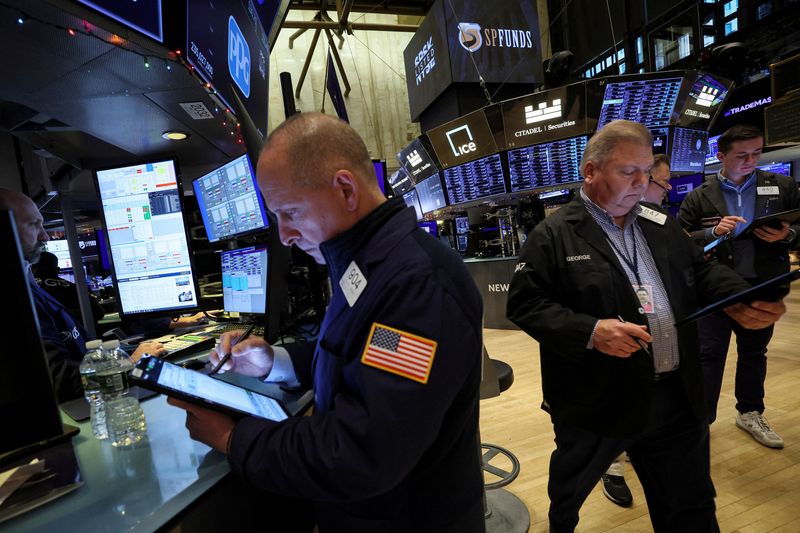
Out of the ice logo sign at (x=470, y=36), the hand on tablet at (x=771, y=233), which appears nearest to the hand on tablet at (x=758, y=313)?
the hand on tablet at (x=771, y=233)

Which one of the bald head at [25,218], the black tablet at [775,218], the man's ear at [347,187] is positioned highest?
the bald head at [25,218]

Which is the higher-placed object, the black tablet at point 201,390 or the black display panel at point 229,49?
the black display panel at point 229,49

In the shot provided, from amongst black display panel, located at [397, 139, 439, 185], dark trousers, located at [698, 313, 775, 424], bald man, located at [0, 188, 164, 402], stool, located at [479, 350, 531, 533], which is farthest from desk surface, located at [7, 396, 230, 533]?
black display panel, located at [397, 139, 439, 185]

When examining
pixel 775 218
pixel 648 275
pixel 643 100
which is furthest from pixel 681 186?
pixel 648 275

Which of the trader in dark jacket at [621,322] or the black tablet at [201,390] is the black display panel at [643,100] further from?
the black tablet at [201,390]

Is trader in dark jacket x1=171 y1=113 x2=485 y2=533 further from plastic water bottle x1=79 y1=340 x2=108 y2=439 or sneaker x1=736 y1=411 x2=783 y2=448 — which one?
sneaker x1=736 y1=411 x2=783 y2=448

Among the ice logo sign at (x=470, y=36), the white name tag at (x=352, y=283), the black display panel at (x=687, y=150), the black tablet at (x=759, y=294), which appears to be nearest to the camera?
the white name tag at (x=352, y=283)

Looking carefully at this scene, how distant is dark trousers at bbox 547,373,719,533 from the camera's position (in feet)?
4.61

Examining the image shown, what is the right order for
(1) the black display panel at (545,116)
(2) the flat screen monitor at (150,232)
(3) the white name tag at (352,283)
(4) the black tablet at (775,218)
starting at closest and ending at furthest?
(3) the white name tag at (352,283) < (4) the black tablet at (775,218) < (2) the flat screen monitor at (150,232) < (1) the black display panel at (545,116)

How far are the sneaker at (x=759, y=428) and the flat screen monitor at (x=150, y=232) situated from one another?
3506mm

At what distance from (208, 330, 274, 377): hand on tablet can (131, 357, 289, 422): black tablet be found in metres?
0.16

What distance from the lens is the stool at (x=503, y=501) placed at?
196cm

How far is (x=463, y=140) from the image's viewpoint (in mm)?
6367

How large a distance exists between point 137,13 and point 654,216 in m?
2.18
